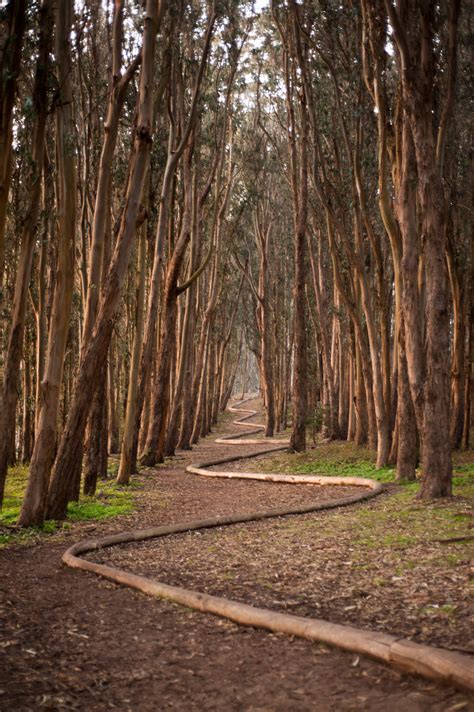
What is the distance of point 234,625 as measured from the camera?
4.64 m

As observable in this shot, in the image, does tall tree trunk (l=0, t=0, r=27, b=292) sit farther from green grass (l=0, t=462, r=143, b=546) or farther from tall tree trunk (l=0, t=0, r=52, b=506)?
green grass (l=0, t=462, r=143, b=546)

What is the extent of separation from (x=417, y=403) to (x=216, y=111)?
11498 mm

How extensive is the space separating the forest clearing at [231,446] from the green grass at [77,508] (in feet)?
0.22

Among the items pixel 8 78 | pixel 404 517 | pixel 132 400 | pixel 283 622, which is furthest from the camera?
pixel 132 400

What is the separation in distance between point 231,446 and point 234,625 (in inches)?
693

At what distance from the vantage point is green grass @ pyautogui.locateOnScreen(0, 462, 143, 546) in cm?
799

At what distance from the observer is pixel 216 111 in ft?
59.2

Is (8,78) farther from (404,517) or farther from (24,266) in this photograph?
(404,517)

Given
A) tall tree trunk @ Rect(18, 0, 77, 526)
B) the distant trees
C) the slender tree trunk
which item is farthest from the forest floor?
the slender tree trunk

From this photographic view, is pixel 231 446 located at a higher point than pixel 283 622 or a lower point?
lower

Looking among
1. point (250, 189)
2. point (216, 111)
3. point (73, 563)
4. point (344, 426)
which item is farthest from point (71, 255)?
point (250, 189)

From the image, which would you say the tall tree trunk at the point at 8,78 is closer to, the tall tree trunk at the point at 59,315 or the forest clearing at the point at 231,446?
the forest clearing at the point at 231,446

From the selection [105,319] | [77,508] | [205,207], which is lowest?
[77,508]

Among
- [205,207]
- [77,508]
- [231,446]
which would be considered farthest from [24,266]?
[231,446]
